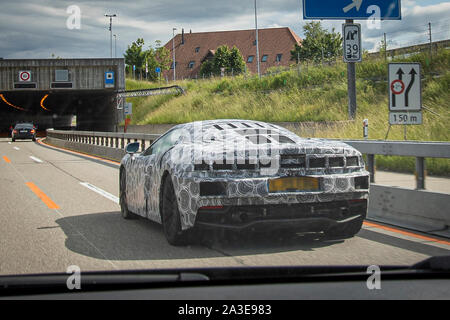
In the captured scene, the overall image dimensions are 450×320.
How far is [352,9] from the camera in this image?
14.7m

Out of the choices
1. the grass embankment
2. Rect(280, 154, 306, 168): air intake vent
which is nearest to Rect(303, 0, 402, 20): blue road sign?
the grass embankment

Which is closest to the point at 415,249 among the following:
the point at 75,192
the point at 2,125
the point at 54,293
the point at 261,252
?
the point at 261,252

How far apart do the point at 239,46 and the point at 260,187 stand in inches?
3921

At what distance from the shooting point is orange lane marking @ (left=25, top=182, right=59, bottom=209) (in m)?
10.5

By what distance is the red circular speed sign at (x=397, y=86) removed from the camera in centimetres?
1027

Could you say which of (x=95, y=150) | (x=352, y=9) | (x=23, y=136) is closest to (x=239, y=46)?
(x=23, y=136)

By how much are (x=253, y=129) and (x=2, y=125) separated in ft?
284

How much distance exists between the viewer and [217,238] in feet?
23.0

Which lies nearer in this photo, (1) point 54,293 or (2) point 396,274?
(1) point 54,293

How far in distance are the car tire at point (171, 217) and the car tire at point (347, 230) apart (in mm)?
1567

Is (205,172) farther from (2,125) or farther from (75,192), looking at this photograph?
(2,125)

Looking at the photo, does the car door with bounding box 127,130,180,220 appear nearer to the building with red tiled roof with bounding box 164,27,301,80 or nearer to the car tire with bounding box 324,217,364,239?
the car tire with bounding box 324,217,364,239

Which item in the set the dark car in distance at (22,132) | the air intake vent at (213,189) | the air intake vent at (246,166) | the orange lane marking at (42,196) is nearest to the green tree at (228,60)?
the dark car in distance at (22,132)
